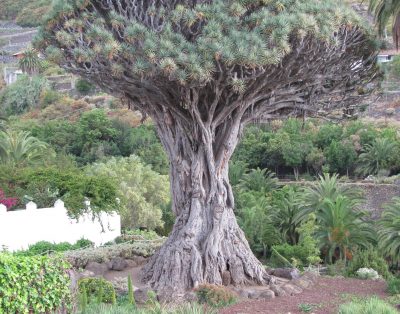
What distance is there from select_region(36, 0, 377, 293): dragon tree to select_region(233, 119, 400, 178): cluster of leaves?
23.6 meters

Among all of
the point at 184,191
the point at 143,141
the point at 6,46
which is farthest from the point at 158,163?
the point at 6,46

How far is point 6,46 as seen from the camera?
9031 centimetres

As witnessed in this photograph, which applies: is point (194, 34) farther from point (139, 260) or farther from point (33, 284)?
point (33, 284)

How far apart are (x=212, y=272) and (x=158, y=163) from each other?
2455 centimetres

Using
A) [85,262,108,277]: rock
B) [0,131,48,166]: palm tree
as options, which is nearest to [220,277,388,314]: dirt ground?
[85,262,108,277]: rock

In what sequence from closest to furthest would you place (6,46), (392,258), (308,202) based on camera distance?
(392,258)
(308,202)
(6,46)

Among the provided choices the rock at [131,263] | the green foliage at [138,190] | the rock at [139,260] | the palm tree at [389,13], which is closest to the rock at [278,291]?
the rock at [131,263]

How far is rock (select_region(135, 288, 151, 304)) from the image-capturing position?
14.5 meters

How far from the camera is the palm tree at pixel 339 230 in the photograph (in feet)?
73.5

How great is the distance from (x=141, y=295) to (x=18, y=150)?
58.8 feet

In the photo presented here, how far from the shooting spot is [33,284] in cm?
1005

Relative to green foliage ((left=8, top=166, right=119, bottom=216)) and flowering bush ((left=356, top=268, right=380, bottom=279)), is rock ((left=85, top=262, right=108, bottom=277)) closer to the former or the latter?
green foliage ((left=8, top=166, right=119, bottom=216))

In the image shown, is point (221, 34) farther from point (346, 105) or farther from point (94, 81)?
point (346, 105)

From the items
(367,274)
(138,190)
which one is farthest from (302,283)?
(138,190)
